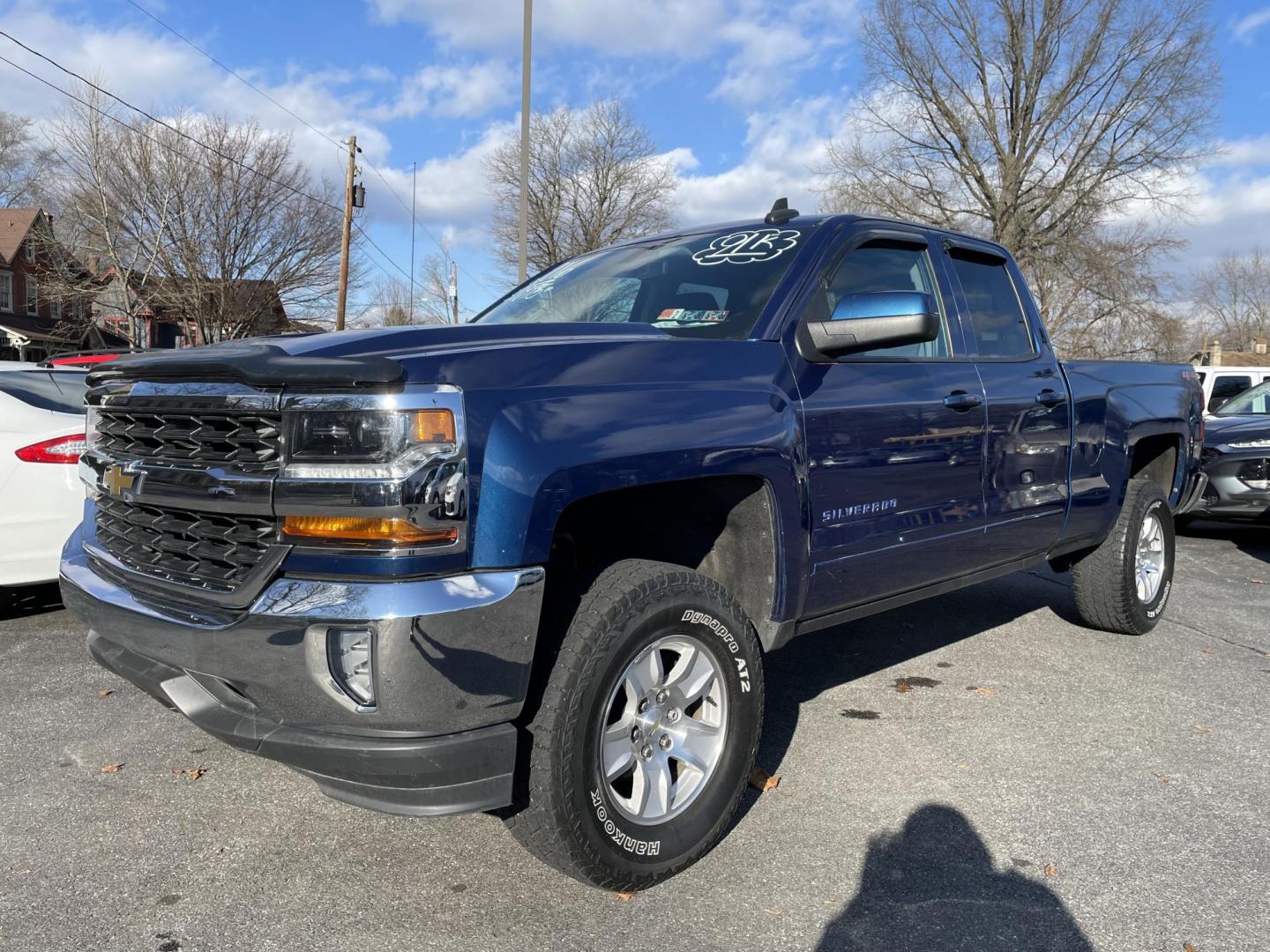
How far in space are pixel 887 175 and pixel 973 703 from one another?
27.2 m

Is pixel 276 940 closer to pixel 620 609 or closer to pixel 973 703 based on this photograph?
pixel 620 609

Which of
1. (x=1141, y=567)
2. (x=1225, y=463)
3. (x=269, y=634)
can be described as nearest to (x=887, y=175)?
(x=1225, y=463)

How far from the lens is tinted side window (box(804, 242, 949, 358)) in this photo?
343cm

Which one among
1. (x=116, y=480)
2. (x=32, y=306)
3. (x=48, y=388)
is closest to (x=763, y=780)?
(x=116, y=480)

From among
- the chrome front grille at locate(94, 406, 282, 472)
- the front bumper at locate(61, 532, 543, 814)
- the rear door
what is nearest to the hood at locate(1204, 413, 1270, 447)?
the rear door

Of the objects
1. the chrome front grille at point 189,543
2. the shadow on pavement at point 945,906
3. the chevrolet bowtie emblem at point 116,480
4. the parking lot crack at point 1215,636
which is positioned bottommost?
the shadow on pavement at point 945,906

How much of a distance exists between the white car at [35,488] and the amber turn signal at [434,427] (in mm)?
3552

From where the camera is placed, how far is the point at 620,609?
251 centimetres

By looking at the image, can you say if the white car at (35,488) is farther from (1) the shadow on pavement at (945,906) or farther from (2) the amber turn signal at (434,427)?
(1) the shadow on pavement at (945,906)

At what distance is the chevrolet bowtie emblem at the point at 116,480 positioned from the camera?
2658mm

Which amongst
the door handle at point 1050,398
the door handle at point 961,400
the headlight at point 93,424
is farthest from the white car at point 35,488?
the door handle at point 1050,398

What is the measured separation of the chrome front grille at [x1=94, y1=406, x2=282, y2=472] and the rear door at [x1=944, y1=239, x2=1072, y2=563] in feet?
9.05

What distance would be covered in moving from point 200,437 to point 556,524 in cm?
92

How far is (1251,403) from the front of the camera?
11000 millimetres
